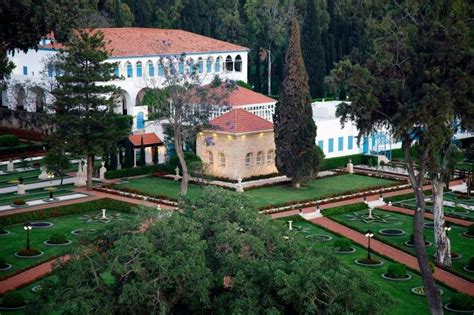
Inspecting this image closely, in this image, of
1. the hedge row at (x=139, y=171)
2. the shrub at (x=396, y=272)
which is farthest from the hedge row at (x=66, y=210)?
the shrub at (x=396, y=272)

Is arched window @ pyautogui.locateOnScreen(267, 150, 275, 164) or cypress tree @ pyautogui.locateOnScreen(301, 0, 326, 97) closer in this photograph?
arched window @ pyautogui.locateOnScreen(267, 150, 275, 164)

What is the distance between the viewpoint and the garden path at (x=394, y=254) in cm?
3291

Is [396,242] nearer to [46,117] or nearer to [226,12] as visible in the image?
[46,117]

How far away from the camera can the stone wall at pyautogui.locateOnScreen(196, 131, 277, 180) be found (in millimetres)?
51781

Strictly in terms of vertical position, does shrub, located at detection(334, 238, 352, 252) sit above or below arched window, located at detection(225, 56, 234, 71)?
below

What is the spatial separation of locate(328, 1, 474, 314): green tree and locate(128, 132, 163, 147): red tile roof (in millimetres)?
24966

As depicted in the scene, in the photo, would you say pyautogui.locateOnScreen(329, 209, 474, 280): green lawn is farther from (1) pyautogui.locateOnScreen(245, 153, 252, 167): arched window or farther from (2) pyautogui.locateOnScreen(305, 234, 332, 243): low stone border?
(1) pyautogui.locateOnScreen(245, 153, 252, 167): arched window

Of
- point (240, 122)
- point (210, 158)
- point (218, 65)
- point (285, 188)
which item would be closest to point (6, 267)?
point (285, 188)

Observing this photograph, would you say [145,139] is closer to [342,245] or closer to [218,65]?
[342,245]

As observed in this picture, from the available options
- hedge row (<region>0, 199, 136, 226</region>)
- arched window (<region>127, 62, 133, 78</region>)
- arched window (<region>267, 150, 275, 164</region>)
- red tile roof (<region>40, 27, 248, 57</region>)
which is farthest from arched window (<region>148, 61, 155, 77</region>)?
hedge row (<region>0, 199, 136, 226</region>)

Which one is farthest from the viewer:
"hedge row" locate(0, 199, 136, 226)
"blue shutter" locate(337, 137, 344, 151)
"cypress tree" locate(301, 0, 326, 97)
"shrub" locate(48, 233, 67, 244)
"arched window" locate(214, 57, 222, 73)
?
"cypress tree" locate(301, 0, 326, 97)

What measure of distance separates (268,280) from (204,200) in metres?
4.18

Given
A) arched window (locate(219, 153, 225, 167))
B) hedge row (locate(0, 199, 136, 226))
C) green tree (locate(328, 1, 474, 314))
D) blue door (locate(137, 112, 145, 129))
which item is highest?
green tree (locate(328, 1, 474, 314))

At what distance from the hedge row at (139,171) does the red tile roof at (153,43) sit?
47.8 feet
